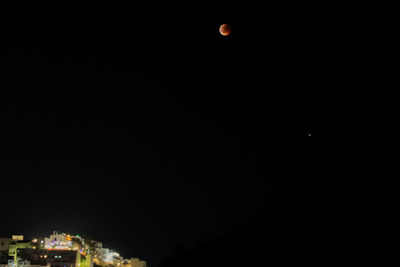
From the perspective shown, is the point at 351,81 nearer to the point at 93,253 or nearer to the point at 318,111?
the point at 318,111

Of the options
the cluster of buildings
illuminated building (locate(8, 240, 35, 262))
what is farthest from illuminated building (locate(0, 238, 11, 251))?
illuminated building (locate(8, 240, 35, 262))

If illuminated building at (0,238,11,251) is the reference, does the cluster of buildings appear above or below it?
below

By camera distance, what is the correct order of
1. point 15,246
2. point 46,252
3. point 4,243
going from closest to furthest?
1. point 46,252
2. point 15,246
3. point 4,243

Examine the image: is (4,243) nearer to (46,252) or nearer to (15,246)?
(15,246)

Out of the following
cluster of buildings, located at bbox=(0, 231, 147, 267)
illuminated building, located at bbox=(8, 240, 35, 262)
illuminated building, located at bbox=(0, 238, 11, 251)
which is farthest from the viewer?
illuminated building, located at bbox=(0, 238, 11, 251)

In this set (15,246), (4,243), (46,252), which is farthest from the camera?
(4,243)

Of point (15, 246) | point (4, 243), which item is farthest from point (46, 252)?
point (4, 243)

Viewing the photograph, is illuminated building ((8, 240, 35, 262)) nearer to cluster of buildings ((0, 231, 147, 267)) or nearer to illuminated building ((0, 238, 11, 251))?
cluster of buildings ((0, 231, 147, 267))

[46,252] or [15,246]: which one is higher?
[15,246]

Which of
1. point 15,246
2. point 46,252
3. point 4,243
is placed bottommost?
point 46,252

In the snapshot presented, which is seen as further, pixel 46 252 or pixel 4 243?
pixel 4 243

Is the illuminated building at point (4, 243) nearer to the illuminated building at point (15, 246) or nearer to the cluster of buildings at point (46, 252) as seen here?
the cluster of buildings at point (46, 252)

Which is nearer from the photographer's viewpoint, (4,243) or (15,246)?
(15,246)

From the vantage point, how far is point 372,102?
391 inches
